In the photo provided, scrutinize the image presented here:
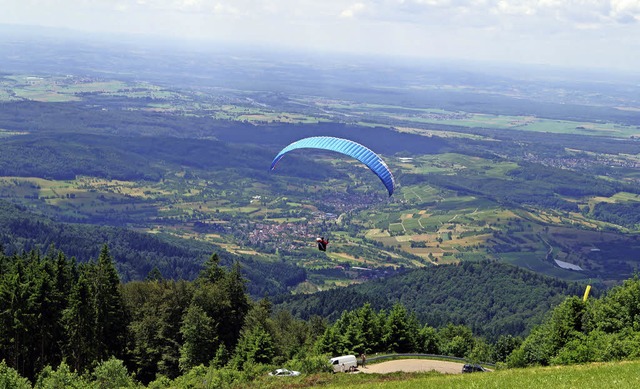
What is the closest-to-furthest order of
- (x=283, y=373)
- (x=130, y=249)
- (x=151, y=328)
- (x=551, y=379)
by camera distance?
(x=551, y=379), (x=283, y=373), (x=151, y=328), (x=130, y=249)

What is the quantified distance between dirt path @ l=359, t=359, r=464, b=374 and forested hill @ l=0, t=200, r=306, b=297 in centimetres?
10883

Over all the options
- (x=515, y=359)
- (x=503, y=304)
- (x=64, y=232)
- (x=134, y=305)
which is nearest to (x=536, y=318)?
(x=503, y=304)

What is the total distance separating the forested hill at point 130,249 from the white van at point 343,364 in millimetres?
113023

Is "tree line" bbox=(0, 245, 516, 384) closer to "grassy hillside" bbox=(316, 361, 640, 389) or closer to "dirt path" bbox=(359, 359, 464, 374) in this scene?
"dirt path" bbox=(359, 359, 464, 374)

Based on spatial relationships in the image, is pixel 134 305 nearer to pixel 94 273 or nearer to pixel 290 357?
pixel 94 273

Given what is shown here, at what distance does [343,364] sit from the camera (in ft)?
174

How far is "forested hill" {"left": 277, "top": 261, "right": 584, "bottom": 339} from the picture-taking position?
132 meters

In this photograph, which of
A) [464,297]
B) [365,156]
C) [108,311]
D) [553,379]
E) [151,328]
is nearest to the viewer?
[553,379]

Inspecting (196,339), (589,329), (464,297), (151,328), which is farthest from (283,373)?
(464,297)

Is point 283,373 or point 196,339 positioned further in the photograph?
point 196,339

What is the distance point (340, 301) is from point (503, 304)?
3877 cm

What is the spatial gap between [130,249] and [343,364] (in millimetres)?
140583

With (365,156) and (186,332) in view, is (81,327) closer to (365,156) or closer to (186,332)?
(186,332)

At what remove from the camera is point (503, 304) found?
5797 inches
